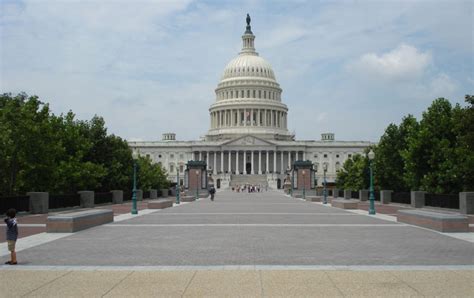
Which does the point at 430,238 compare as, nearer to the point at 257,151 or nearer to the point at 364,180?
the point at 364,180

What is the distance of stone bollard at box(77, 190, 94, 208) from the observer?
155ft

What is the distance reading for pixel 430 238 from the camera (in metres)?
21.4

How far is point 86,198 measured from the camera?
47.4 metres

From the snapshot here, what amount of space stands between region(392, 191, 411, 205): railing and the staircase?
344ft

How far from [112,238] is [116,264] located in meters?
6.67

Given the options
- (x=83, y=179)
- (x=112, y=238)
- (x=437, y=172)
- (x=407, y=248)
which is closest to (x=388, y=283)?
(x=407, y=248)

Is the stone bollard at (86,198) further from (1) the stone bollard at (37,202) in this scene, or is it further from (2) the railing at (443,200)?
(2) the railing at (443,200)

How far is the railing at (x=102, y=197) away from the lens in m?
53.0

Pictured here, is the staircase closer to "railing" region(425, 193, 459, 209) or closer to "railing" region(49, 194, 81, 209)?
"railing" region(425, 193, 459, 209)

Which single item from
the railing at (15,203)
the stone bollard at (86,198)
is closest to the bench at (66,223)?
the railing at (15,203)

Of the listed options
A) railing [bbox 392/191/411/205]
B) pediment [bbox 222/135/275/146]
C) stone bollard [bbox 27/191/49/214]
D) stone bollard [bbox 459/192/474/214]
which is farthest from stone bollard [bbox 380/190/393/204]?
pediment [bbox 222/135/275/146]

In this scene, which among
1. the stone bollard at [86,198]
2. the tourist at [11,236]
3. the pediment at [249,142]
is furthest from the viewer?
the pediment at [249,142]

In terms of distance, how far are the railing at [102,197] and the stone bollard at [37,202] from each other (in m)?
15.0

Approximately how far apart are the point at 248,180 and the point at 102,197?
372ft
